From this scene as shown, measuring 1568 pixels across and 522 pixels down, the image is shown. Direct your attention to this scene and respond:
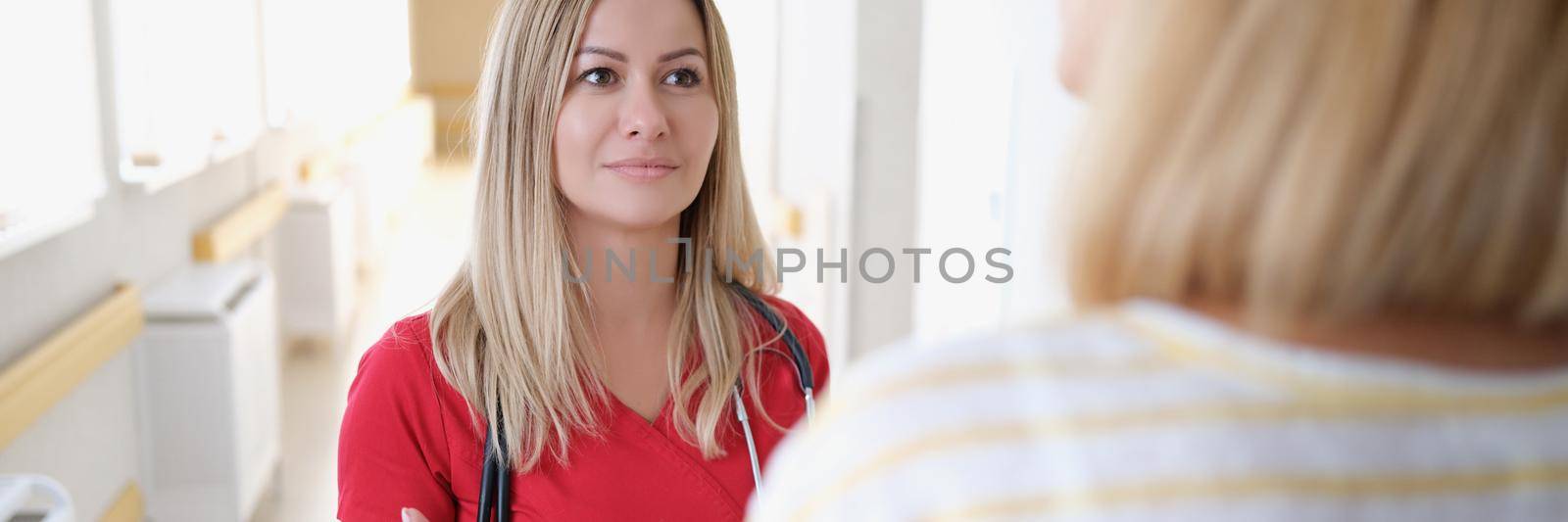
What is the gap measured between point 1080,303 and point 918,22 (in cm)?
262

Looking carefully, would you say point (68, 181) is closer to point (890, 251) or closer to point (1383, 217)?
point (890, 251)

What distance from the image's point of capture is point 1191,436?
0.46 metres

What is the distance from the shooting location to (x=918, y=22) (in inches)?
122

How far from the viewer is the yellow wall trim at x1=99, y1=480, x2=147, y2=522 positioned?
294 cm

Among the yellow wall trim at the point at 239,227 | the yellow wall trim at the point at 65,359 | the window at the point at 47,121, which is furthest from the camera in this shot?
the yellow wall trim at the point at 239,227

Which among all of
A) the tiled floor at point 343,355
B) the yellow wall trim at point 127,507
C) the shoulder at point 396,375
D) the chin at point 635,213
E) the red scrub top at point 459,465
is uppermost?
the chin at point 635,213

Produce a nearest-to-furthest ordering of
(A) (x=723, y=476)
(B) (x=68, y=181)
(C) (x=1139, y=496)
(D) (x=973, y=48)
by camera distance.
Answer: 1. (C) (x=1139, y=496)
2. (A) (x=723, y=476)
3. (D) (x=973, y=48)
4. (B) (x=68, y=181)

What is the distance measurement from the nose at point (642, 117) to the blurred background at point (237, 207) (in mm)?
256

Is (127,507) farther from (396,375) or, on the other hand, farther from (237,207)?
(396,375)

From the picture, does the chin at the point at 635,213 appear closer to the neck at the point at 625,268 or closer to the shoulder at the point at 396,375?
the neck at the point at 625,268

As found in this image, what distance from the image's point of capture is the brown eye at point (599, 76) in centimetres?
137

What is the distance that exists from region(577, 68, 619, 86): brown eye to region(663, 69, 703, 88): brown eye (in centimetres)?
7

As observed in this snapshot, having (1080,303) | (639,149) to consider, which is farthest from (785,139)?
(1080,303)

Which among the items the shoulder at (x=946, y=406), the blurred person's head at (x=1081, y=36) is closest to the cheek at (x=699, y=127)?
the blurred person's head at (x=1081, y=36)
